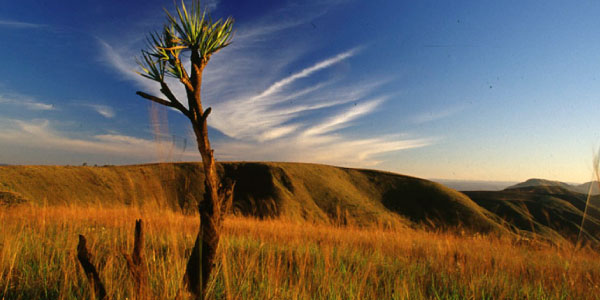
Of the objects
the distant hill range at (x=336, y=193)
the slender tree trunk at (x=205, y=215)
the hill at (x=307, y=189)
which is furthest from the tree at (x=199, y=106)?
the distant hill range at (x=336, y=193)

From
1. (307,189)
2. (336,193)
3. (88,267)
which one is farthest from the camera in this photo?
(307,189)

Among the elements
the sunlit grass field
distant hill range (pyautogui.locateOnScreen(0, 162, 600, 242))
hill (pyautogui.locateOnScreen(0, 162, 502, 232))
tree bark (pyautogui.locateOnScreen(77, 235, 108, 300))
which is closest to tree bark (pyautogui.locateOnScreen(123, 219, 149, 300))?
the sunlit grass field

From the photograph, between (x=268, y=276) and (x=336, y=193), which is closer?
(x=268, y=276)

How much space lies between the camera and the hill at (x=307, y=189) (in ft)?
132

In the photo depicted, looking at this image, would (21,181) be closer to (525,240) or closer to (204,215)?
(204,215)

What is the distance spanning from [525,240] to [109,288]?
10.6 meters

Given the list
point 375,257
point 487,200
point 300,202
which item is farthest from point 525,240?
point 487,200

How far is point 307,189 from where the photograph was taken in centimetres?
6038

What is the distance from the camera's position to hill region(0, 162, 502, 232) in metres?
40.1

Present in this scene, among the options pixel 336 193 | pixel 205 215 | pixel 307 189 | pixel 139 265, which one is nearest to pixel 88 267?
pixel 139 265

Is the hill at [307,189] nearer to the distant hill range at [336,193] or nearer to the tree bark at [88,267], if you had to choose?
the distant hill range at [336,193]

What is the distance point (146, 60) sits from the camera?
2451mm

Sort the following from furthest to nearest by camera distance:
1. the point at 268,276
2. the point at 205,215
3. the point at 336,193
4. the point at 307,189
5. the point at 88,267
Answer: the point at 307,189
the point at 336,193
the point at 268,276
the point at 205,215
the point at 88,267

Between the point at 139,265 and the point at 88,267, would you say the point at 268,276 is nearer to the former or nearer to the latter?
the point at 139,265
